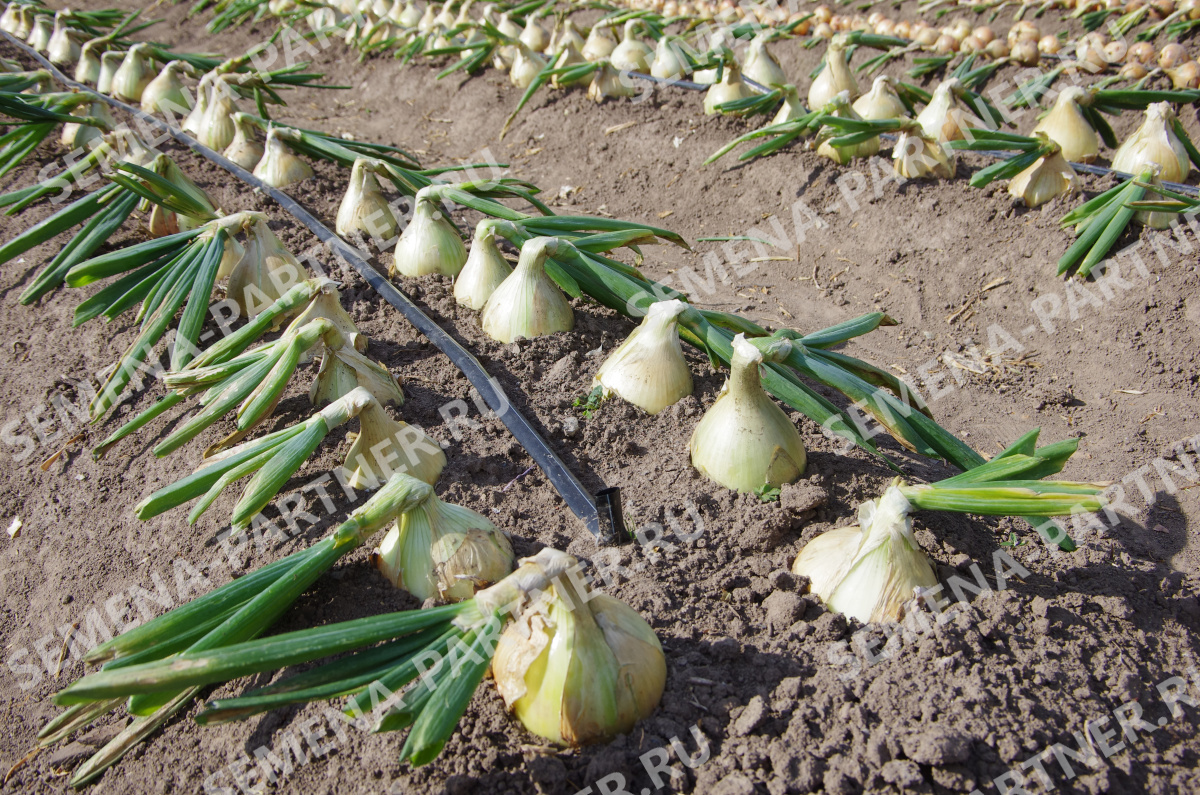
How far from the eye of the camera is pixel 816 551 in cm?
154

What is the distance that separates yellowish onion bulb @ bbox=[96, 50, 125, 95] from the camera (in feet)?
16.9

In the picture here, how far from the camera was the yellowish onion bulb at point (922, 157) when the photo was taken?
3.34 m

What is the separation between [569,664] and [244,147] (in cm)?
334

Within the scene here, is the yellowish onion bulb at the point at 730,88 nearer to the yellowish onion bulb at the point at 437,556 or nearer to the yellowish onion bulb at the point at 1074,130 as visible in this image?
the yellowish onion bulb at the point at 1074,130

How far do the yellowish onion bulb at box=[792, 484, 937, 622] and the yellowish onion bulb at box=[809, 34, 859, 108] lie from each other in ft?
11.1

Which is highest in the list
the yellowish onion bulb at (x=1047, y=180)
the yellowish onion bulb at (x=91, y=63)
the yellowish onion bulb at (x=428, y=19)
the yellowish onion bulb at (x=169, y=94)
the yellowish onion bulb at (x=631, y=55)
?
the yellowish onion bulb at (x=1047, y=180)

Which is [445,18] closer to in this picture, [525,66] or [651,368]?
[525,66]

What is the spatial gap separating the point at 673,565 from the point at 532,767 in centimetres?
54

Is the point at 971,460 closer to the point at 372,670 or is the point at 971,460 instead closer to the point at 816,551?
the point at 816,551

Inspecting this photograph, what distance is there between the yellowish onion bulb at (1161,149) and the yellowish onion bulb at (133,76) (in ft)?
18.3

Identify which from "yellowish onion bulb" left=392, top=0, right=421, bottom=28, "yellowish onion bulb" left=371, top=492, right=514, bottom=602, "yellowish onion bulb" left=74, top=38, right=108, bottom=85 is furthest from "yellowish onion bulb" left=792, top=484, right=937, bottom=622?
"yellowish onion bulb" left=392, top=0, right=421, bottom=28

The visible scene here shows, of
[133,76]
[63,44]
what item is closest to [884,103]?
[133,76]

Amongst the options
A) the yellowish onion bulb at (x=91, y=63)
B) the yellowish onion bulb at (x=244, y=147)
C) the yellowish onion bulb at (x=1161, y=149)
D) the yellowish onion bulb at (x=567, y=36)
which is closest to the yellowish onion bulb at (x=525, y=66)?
the yellowish onion bulb at (x=567, y=36)

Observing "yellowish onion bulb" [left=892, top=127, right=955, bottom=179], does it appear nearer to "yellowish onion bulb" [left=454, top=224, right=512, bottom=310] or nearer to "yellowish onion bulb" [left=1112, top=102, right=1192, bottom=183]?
"yellowish onion bulb" [left=1112, top=102, right=1192, bottom=183]
